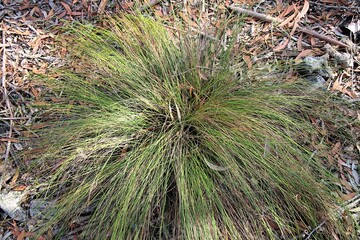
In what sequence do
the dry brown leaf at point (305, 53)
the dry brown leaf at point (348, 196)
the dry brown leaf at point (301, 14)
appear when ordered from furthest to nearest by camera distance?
the dry brown leaf at point (301, 14), the dry brown leaf at point (305, 53), the dry brown leaf at point (348, 196)

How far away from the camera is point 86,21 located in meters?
3.13

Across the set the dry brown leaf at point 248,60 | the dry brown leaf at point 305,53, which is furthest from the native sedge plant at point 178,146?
the dry brown leaf at point 305,53

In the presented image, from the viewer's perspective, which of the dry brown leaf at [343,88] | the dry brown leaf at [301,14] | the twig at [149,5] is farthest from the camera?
the twig at [149,5]

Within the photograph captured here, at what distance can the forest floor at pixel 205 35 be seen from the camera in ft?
8.26

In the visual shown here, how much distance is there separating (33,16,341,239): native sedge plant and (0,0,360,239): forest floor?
22 centimetres

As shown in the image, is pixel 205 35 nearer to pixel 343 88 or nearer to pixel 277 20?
pixel 277 20

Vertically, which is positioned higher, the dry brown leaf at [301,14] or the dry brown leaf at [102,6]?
the dry brown leaf at [102,6]

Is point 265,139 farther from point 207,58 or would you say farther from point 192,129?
point 207,58

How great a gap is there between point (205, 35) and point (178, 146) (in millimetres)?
945

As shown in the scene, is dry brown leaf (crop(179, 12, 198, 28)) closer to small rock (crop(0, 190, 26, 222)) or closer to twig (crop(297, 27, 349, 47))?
twig (crop(297, 27, 349, 47))

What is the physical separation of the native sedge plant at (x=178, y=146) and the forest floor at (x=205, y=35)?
0.22 m

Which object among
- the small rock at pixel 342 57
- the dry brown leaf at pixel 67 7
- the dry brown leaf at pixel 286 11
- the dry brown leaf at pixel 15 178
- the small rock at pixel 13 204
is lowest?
the small rock at pixel 342 57

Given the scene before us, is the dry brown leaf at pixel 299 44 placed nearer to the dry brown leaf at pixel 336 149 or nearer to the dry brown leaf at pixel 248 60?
the dry brown leaf at pixel 248 60

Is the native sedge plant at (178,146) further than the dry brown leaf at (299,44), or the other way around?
the dry brown leaf at (299,44)
